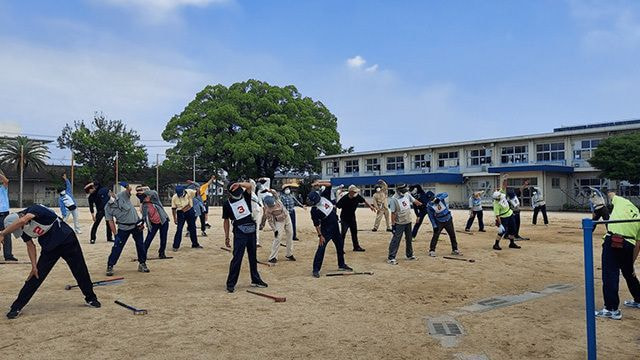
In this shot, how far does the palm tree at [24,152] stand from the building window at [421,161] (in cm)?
3800

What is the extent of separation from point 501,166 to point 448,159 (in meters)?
6.60

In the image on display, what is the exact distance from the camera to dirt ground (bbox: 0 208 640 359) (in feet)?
16.3

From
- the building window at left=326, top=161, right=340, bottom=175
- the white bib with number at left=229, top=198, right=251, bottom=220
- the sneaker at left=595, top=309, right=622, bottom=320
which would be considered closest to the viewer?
the sneaker at left=595, top=309, right=622, bottom=320

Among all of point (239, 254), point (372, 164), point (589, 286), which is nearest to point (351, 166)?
point (372, 164)

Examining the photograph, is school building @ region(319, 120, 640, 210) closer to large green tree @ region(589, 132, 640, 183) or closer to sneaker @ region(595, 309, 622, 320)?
large green tree @ region(589, 132, 640, 183)

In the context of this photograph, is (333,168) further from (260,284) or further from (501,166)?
(260,284)

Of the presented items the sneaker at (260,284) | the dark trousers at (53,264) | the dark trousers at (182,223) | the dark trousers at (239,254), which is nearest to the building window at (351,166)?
the dark trousers at (182,223)

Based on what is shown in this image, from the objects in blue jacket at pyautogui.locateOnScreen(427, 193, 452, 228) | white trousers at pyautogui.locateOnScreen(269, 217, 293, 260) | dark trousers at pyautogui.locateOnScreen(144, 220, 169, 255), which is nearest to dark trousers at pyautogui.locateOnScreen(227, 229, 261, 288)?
white trousers at pyautogui.locateOnScreen(269, 217, 293, 260)

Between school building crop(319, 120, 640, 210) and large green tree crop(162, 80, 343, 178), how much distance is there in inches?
276

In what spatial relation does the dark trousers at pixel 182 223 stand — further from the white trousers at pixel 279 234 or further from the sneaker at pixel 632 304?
the sneaker at pixel 632 304

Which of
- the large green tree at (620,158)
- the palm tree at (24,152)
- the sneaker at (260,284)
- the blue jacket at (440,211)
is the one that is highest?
the palm tree at (24,152)

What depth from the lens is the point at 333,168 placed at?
58750 mm

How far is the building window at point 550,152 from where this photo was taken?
4006 centimetres

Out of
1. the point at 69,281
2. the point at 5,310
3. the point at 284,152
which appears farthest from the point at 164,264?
the point at 284,152
